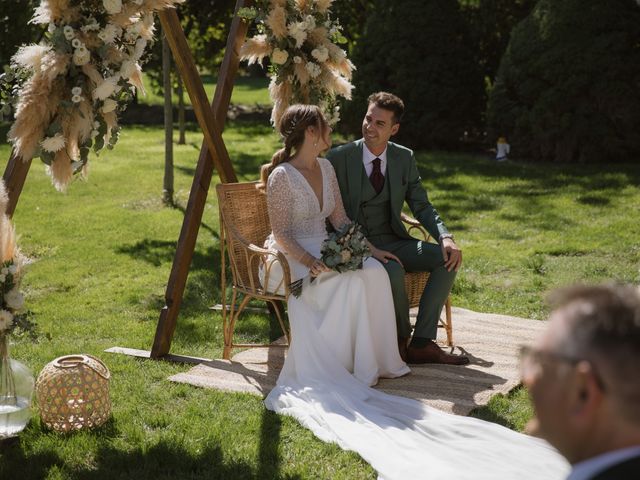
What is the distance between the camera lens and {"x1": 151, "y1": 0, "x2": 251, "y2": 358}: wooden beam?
5.21 metres

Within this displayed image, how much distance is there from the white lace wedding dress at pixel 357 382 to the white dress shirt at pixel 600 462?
92.4 inches

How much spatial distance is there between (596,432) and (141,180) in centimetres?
1019

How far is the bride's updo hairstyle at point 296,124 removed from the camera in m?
5.04

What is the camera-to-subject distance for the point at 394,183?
5.49m

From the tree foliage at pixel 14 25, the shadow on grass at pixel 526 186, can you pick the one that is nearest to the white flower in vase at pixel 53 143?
the shadow on grass at pixel 526 186

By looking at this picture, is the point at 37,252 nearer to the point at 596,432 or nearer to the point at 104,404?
the point at 104,404

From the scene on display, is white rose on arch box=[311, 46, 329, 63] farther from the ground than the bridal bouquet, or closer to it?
farther from the ground

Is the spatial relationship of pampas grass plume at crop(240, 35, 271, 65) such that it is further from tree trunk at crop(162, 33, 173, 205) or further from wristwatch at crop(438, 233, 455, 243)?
tree trunk at crop(162, 33, 173, 205)

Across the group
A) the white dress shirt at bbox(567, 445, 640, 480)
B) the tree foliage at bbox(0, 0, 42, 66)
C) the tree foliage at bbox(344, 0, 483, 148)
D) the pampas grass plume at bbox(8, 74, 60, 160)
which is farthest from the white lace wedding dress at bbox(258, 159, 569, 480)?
the tree foliage at bbox(344, 0, 483, 148)

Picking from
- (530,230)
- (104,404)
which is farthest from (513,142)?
(104,404)

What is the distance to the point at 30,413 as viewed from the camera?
415 centimetres

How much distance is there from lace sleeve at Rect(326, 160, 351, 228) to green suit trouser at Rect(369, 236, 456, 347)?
43cm

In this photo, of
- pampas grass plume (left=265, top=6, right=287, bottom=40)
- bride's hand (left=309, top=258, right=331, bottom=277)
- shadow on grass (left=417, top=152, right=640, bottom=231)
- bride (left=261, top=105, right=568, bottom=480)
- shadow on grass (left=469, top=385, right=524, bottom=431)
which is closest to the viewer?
bride (left=261, top=105, right=568, bottom=480)

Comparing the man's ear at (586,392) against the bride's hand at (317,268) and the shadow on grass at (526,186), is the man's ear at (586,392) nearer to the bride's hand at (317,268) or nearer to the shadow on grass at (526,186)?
the bride's hand at (317,268)
